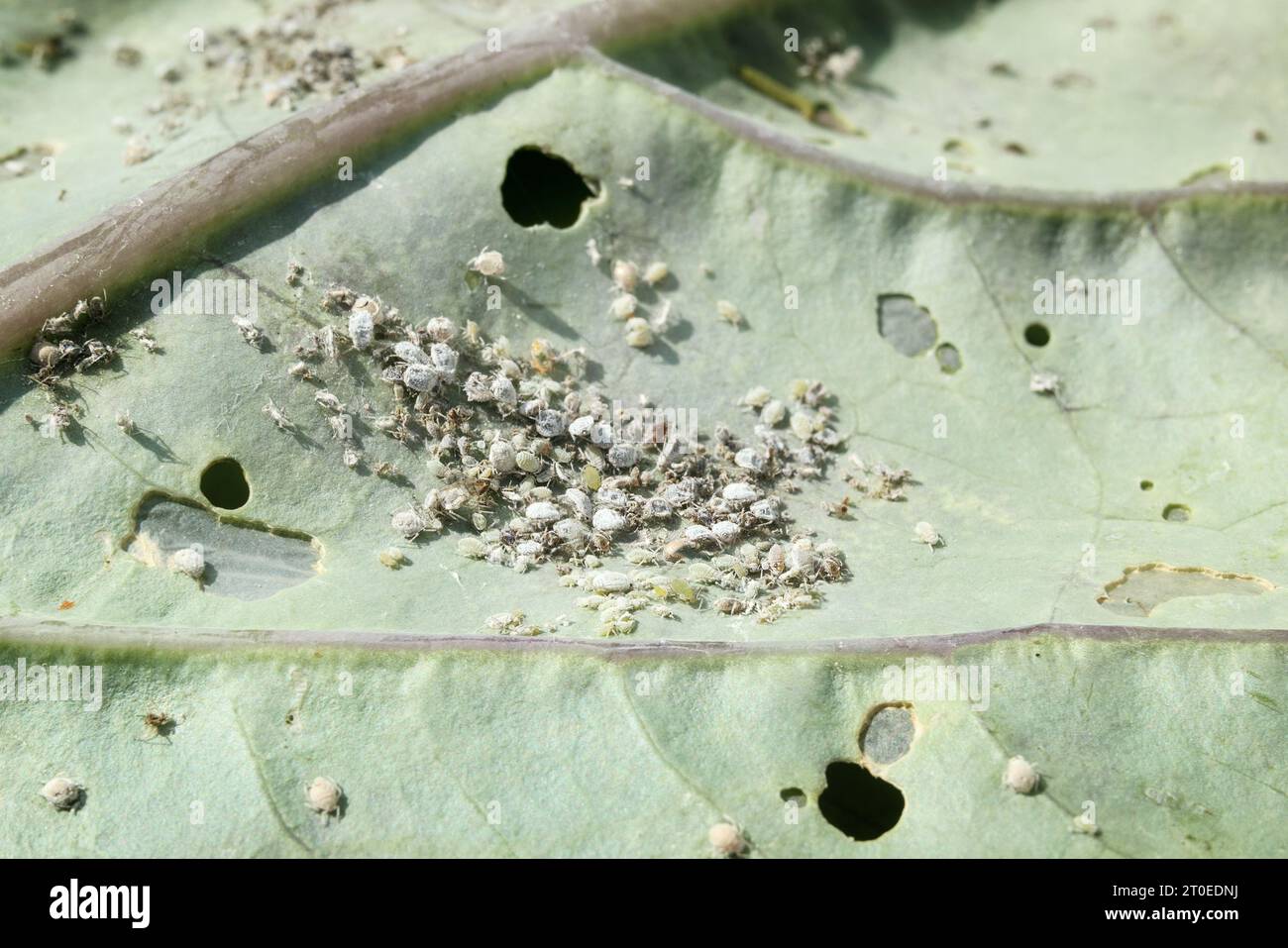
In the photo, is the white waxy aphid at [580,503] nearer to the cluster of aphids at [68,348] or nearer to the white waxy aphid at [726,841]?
the white waxy aphid at [726,841]

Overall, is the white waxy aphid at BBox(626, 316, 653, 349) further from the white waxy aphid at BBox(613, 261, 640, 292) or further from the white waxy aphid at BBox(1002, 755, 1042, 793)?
the white waxy aphid at BBox(1002, 755, 1042, 793)

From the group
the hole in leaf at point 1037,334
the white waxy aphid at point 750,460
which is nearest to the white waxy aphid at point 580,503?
the white waxy aphid at point 750,460

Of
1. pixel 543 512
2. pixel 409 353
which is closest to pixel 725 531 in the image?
pixel 543 512

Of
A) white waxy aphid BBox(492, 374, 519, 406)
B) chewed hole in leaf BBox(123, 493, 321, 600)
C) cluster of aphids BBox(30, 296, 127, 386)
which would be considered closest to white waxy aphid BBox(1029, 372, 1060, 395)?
white waxy aphid BBox(492, 374, 519, 406)

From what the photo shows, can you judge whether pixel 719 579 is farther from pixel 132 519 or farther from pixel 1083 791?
pixel 132 519
